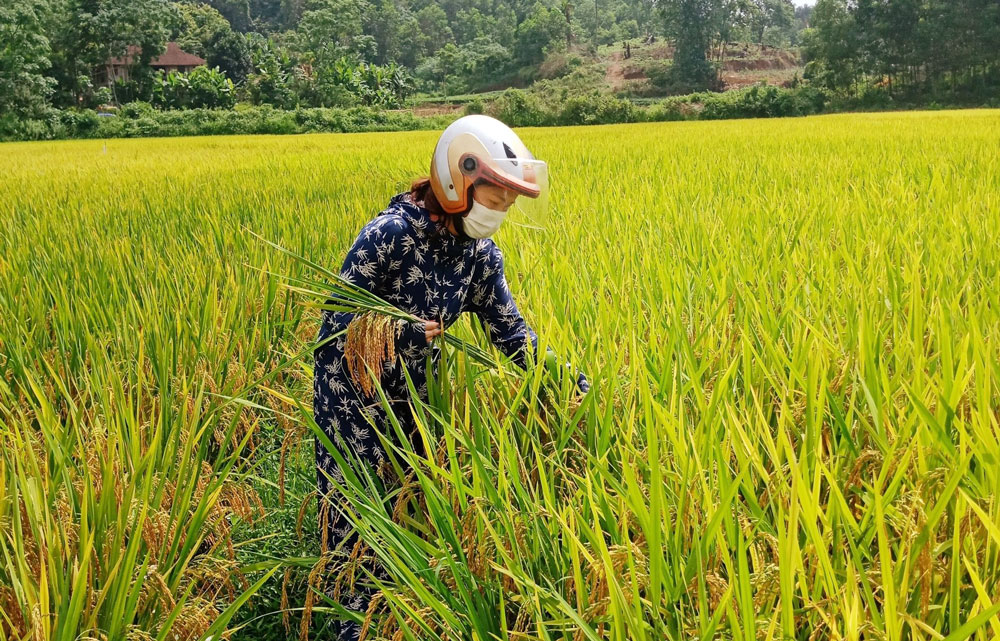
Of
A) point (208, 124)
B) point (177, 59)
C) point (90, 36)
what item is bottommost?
point (208, 124)

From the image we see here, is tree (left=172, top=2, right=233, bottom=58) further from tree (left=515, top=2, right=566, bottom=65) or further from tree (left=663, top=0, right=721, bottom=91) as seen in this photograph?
tree (left=663, top=0, right=721, bottom=91)

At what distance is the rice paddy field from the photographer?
3.02ft

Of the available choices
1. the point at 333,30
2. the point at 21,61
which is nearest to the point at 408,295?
the point at 21,61

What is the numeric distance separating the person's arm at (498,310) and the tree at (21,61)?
98.9 ft

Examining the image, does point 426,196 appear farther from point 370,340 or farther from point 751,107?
point 751,107

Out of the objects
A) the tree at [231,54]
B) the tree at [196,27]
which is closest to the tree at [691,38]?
the tree at [231,54]

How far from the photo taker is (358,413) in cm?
158

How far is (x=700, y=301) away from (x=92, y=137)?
1125 inches

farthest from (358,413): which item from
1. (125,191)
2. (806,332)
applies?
(125,191)

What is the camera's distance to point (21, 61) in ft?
88.1

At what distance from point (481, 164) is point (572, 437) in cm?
53

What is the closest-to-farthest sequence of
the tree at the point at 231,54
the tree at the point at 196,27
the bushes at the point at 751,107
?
the bushes at the point at 751,107 → the tree at the point at 231,54 → the tree at the point at 196,27

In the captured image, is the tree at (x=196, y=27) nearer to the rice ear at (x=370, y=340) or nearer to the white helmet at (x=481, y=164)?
the white helmet at (x=481, y=164)

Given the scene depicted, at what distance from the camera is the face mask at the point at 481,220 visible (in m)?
1.42
